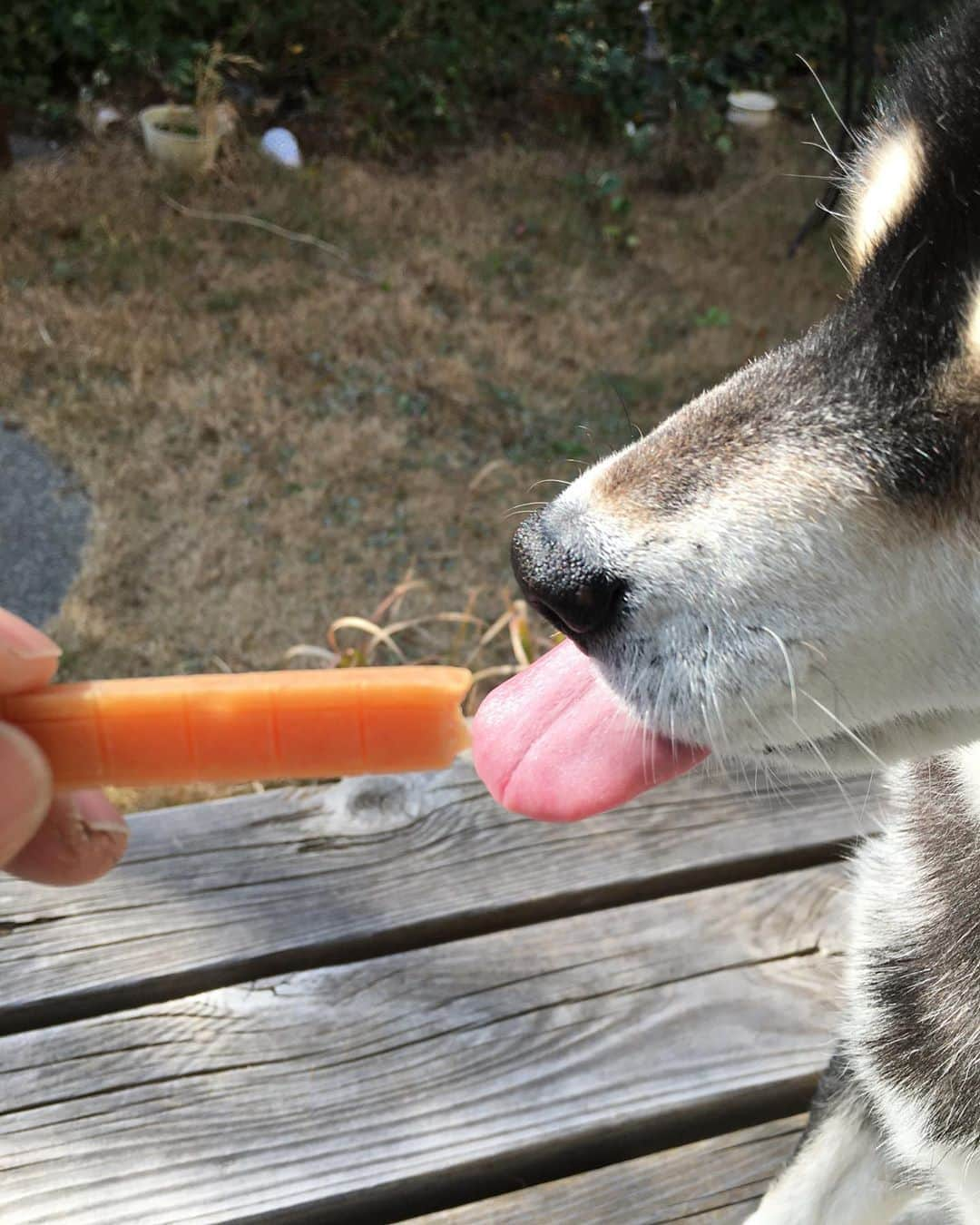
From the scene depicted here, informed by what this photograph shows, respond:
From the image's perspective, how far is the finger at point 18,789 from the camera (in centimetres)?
106

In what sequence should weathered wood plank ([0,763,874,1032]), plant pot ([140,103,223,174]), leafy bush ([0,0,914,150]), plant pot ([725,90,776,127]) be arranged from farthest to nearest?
plant pot ([725,90,776,127])
leafy bush ([0,0,914,150])
plant pot ([140,103,223,174])
weathered wood plank ([0,763,874,1032])

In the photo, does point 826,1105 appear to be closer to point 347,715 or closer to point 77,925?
point 347,715

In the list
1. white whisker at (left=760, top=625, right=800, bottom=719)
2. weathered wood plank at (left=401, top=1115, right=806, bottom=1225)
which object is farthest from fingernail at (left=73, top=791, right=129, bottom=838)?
white whisker at (left=760, top=625, right=800, bottom=719)

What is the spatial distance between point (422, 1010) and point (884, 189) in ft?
3.75

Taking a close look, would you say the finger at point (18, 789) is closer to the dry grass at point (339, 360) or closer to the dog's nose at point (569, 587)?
the dog's nose at point (569, 587)

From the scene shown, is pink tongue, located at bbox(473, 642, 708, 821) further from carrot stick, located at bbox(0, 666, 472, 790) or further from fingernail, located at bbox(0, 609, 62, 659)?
fingernail, located at bbox(0, 609, 62, 659)

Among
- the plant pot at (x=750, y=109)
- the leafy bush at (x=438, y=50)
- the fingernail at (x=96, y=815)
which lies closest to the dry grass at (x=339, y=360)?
the leafy bush at (x=438, y=50)

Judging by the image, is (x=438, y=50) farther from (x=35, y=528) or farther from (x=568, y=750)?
(x=568, y=750)

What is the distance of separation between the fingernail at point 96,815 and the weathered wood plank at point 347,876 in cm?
26

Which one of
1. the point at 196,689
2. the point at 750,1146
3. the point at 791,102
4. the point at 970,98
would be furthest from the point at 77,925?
the point at 791,102

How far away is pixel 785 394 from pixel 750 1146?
96 centimetres

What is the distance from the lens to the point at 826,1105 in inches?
54.9

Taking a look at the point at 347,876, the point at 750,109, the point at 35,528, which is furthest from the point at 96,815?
the point at 750,109

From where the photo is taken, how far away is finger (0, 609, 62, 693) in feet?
3.66
